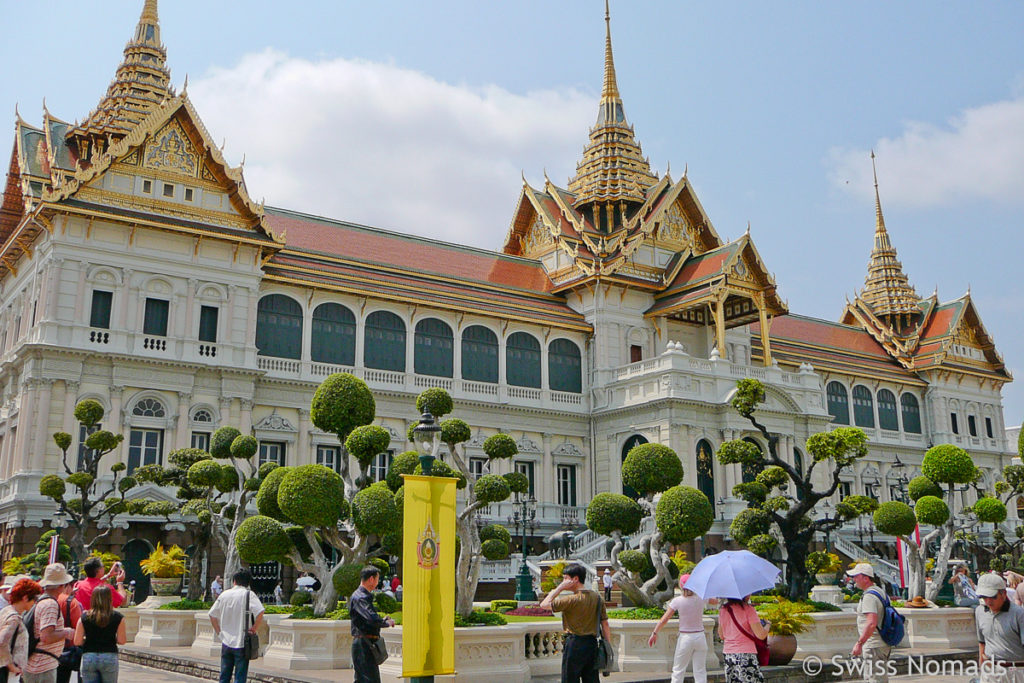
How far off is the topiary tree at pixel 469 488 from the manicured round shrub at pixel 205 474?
5143mm

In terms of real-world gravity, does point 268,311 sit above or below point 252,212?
below

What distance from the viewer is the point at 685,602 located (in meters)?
10.6

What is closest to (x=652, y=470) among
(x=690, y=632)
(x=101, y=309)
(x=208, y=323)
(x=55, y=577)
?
(x=690, y=632)

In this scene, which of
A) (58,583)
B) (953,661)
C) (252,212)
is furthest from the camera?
(252,212)

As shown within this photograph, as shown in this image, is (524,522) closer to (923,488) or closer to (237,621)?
(923,488)

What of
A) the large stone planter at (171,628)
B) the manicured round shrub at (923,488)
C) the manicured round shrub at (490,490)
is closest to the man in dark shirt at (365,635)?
the manicured round shrub at (490,490)

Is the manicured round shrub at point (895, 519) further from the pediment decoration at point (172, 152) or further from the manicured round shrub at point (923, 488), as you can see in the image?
the pediment decoration at point (172, 152)

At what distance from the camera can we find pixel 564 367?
37562mm

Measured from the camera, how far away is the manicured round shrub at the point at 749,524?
1922cm

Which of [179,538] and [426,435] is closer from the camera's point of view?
[426,435]

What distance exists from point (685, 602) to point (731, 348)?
3054 cm

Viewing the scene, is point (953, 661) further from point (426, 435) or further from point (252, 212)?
point (252, 212)

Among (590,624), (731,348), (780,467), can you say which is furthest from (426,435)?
(731,348)

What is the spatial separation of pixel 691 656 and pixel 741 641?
1.88 m
